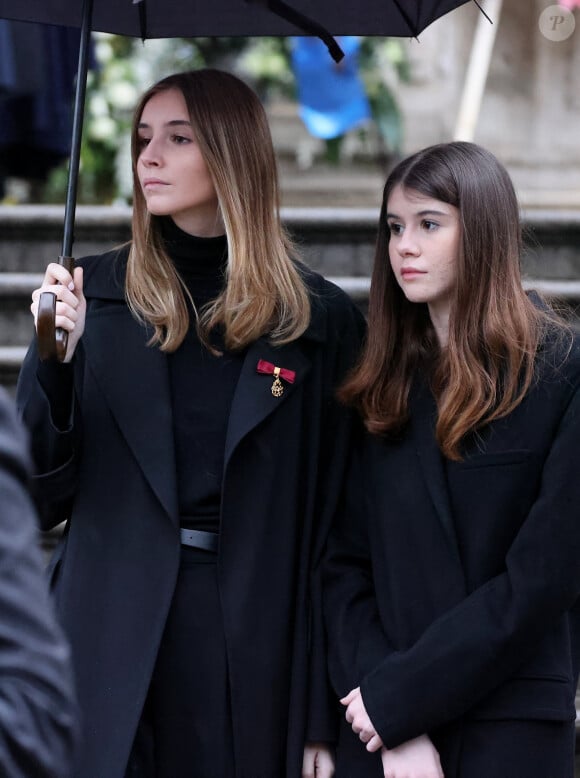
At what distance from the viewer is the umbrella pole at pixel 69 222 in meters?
2.53

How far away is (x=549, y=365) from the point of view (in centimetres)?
257

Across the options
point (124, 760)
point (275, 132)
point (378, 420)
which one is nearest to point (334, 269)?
point (378, 420)

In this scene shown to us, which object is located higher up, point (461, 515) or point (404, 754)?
point (461, 515)

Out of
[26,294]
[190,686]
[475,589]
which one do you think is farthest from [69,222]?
[26,294]

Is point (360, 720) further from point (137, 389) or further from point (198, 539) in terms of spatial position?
point (137, 389)

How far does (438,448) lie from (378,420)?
0.16 m

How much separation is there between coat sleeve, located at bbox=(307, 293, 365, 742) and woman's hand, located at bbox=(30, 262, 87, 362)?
0.58 m

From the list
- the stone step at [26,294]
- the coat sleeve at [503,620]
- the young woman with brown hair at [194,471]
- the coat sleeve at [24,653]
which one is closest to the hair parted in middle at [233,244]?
the young woman with brown hair at [194,471]

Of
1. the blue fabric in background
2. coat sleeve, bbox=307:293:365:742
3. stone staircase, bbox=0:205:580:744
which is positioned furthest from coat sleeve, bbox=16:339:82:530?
the blue fabric in background

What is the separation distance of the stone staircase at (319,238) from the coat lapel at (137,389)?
1.77 m

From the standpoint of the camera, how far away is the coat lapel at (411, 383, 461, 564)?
8.39 feet

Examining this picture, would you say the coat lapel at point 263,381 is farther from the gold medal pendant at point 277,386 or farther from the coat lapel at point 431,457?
the coat lapel at point 431,457

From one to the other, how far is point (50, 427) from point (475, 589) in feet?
2.91

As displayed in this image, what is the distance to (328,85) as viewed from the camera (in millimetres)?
6637
